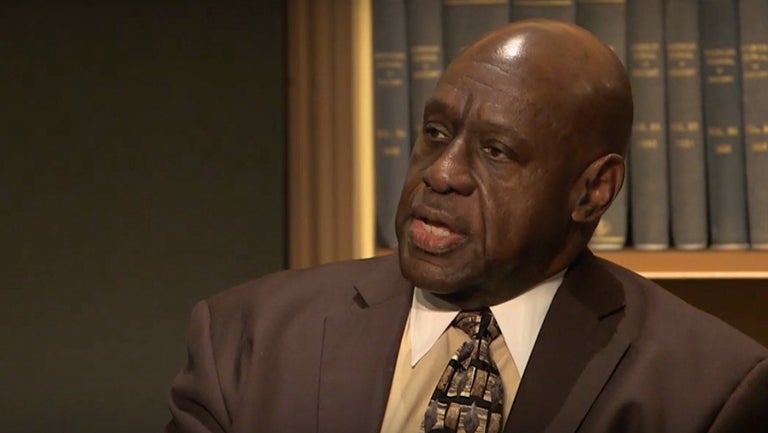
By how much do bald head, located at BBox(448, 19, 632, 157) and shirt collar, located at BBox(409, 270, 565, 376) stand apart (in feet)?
0.45

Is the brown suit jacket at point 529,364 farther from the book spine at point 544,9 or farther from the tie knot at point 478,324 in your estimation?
the book spine at point 544,9

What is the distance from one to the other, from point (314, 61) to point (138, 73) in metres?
0.21

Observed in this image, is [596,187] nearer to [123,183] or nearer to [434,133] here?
[434,133]

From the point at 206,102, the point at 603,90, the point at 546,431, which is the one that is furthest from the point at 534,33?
the point at 206,102

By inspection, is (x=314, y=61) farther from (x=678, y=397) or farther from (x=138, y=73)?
(x=678, y=397)

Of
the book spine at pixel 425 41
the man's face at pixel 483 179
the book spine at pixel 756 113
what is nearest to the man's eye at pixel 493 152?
the man's face at pixel 483 179

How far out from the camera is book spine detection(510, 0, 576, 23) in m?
1.49

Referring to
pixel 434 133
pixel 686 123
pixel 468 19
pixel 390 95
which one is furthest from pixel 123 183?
pixel 686 123

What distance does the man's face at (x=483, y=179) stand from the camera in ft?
3.44

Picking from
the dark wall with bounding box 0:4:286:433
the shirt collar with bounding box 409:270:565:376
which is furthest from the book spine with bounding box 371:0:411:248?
the shirt collar with bounding box 409:270:565:376

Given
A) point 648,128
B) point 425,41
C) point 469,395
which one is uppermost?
point 425,41

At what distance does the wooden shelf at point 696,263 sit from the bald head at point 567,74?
1.35 ft

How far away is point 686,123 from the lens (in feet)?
4.92

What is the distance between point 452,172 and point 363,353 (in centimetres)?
19
